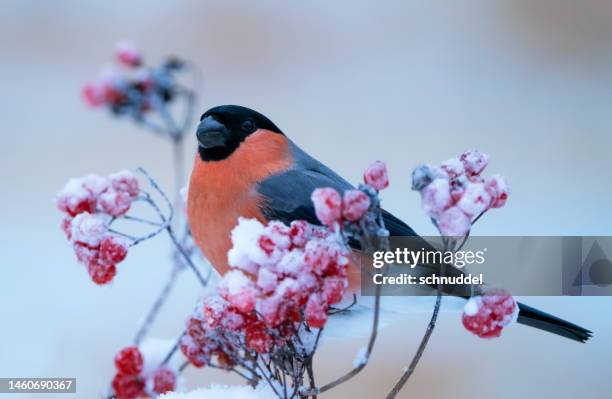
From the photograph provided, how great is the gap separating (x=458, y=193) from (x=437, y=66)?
1.58 meters

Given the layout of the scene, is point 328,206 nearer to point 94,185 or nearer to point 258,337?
point 258,337

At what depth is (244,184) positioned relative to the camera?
903 millimetres

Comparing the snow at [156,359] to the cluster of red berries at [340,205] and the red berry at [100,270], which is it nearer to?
the red berry at [100,270]

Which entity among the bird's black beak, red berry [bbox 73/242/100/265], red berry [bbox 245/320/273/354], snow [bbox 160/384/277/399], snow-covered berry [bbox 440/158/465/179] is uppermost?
the bird's black beak

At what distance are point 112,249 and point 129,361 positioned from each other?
0.39 feet

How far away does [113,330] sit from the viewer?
1.47m

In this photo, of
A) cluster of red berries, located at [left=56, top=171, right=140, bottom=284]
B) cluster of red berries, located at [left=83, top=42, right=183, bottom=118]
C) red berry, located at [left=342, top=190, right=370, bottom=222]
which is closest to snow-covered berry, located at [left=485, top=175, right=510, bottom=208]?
red berry, located at [left=342, top=190, right=370, bottom=222]

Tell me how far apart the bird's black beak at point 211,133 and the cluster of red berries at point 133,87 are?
0.39 ft

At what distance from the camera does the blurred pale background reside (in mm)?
1360

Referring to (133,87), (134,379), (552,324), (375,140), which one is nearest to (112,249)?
(134,379)

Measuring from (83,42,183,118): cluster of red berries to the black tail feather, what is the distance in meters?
0.50

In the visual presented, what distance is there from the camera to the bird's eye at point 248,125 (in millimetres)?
893

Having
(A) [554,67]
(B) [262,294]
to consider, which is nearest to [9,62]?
(A) [554,67]

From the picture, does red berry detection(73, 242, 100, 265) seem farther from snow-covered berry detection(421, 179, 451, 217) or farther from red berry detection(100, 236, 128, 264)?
snow-covered berry detection(421, 179, 451, 217)
